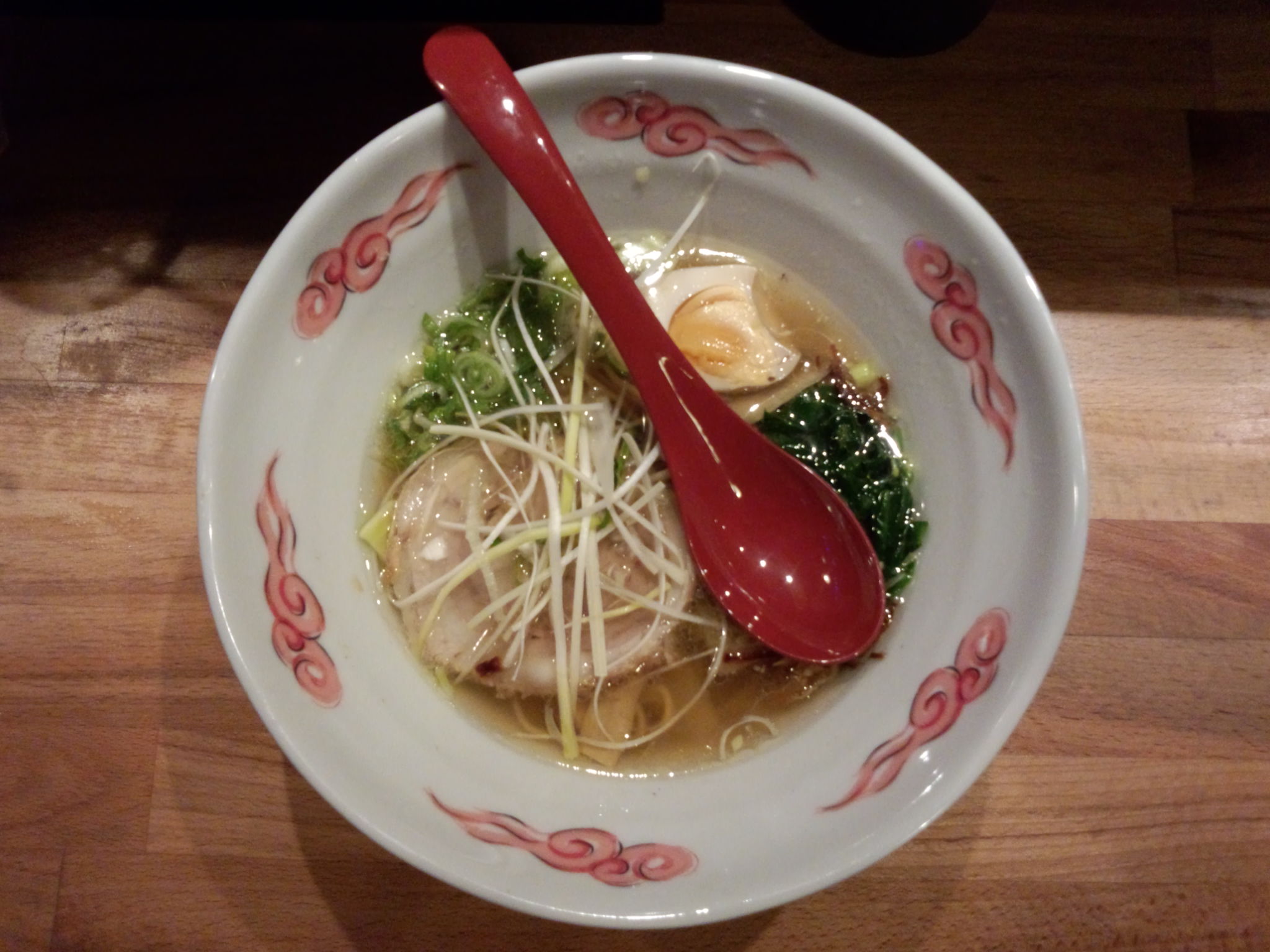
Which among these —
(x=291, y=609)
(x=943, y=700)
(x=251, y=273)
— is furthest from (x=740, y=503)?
(x=251, y=273)

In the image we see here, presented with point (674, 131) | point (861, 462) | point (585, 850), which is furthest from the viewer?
point (861, 462)

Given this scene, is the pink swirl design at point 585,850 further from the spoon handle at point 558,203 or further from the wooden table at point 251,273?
the spoon handle at point 558,203

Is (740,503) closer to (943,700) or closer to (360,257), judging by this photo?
(943,700)

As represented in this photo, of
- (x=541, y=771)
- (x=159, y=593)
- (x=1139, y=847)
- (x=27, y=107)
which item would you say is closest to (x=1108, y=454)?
(x=1139, y=847)

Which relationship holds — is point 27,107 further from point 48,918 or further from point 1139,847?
point 1139,847

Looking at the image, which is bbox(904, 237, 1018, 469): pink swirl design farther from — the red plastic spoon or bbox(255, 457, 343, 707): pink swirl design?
bbox(255, 457, 343, 707): pink swirl design

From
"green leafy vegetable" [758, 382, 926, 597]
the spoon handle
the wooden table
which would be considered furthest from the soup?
the wooden table
